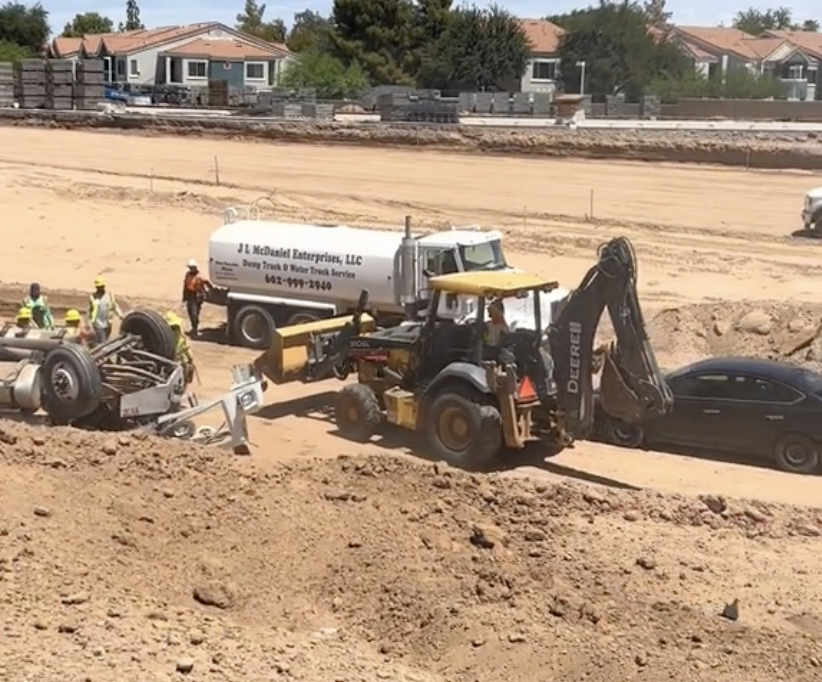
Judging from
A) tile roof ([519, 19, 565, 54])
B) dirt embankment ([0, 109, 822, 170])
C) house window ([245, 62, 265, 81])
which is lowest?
dirt embankment ([0, 109, 822, 170])

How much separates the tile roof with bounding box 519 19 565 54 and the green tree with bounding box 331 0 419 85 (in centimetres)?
1103

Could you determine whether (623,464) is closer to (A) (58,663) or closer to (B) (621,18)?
(A) (58,663)

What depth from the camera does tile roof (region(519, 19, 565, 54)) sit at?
106 metres

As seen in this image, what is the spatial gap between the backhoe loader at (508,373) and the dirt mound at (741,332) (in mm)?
7267

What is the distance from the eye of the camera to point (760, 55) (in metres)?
118

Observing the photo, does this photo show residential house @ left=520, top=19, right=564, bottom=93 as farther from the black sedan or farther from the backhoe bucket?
the backhoe bucket

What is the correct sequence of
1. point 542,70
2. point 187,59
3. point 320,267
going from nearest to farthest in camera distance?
point 320,267 < point 542,70 < point 187,59

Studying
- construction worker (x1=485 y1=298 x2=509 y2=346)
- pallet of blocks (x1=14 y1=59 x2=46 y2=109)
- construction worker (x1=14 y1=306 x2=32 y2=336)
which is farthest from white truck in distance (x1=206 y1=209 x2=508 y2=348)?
pallet of blocks (x1=14 y1=59 x2=46 y2=109)

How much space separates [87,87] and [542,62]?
4855cm

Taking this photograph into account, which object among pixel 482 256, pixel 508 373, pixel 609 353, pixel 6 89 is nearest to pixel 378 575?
pixel 508 373

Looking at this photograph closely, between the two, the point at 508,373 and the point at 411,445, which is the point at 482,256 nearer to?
the point at 411,445

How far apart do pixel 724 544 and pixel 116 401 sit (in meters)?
7.81

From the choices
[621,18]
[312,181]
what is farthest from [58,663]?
[621,18]

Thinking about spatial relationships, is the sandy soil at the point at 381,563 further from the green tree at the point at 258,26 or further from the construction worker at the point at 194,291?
the green tree at the point at 258,26
